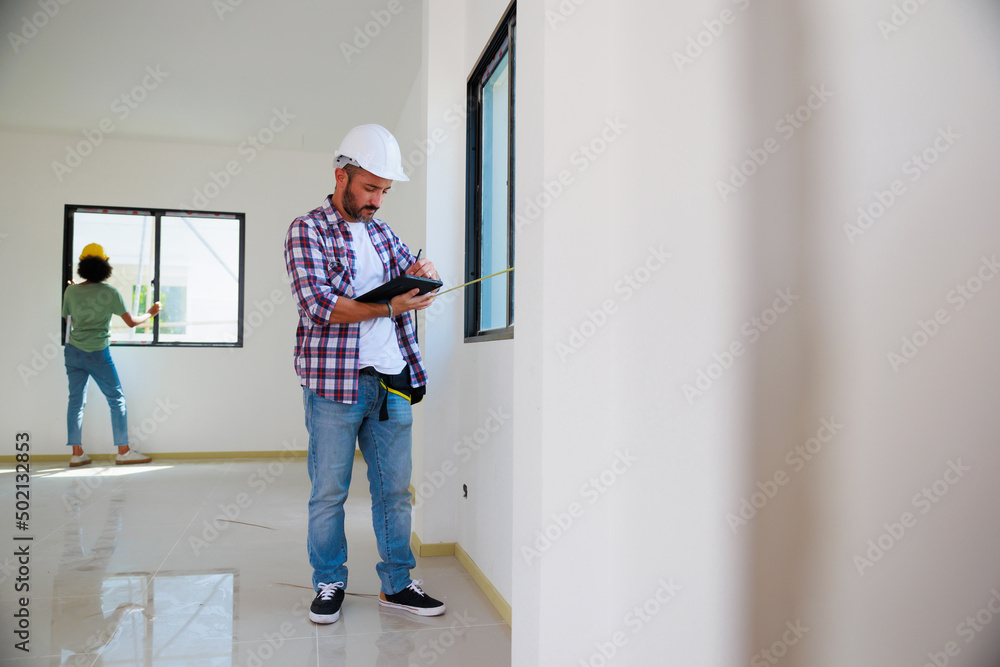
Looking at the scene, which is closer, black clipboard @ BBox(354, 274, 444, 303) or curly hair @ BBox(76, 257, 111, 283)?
black clipboard @ BBox(354, 274, 444, 303)

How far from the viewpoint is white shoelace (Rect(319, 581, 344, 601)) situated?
2145mm

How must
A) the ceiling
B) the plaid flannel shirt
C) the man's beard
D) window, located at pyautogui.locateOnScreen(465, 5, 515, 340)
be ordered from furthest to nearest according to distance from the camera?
the ceiling, window, located at pyautogui.locateOnScreen(465, 5, 515, 340), the man's beard, the plaid flannel shirt

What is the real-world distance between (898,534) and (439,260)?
2.11 meters

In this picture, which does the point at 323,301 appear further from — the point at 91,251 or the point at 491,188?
the point at 91,251

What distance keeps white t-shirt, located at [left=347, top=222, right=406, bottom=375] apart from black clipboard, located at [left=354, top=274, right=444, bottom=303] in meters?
0.14

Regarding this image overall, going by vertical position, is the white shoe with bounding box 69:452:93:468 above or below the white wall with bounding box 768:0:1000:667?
below

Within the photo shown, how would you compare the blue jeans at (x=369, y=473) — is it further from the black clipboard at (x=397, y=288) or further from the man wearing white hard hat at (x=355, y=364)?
the black clipboard at (x=397, y=288)

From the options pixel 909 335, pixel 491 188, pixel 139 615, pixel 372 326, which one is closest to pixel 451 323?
pixel 491 188

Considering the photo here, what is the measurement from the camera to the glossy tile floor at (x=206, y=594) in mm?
1926

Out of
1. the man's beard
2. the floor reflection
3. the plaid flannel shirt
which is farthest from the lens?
the man's beard

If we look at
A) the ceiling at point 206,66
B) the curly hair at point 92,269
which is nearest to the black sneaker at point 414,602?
the ceiling at point 206,66

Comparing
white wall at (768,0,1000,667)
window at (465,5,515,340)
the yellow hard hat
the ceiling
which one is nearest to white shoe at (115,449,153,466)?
the yellow hard hat

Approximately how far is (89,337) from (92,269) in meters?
0.51

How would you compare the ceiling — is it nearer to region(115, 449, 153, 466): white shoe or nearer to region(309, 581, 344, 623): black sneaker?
region(115, 449, 153, 466): white shoe
